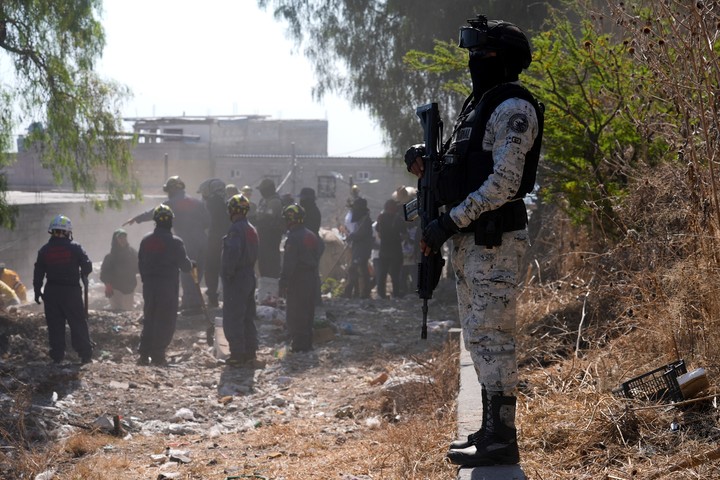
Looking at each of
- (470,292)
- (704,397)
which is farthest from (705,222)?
(470,292)

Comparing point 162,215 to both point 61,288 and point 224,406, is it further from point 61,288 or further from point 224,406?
point 224,406

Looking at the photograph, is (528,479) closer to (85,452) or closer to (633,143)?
(85,452)

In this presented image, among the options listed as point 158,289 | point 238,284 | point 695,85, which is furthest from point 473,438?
point 158,289

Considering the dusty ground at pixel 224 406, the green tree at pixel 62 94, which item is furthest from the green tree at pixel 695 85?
the green tree at pixel 62 94

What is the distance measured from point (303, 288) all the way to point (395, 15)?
8702 millimetres

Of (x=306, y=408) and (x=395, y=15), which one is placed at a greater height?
(x=395, y=15)

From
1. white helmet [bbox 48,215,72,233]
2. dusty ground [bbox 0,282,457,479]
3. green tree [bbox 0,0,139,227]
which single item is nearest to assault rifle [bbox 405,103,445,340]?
dusty ground [bbox 0,282,457,479]

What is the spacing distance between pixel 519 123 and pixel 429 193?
1.82 feet

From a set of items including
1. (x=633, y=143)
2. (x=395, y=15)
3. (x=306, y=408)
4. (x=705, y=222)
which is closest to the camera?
(x=705, y=222)

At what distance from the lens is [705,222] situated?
454 cm

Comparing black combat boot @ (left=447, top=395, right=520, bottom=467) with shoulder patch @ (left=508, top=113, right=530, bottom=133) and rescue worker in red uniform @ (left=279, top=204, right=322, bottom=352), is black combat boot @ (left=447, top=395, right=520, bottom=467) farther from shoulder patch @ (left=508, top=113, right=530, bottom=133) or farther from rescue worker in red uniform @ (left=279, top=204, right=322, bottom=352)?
rescue worker in red uniform @ (left=279, top=204, right=322, bottom=352)

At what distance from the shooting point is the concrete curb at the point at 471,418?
3.49m

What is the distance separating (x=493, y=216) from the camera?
11.7 feet

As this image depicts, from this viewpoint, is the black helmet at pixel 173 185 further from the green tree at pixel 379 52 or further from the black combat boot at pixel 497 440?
the black combat boot at pixel 497 440
